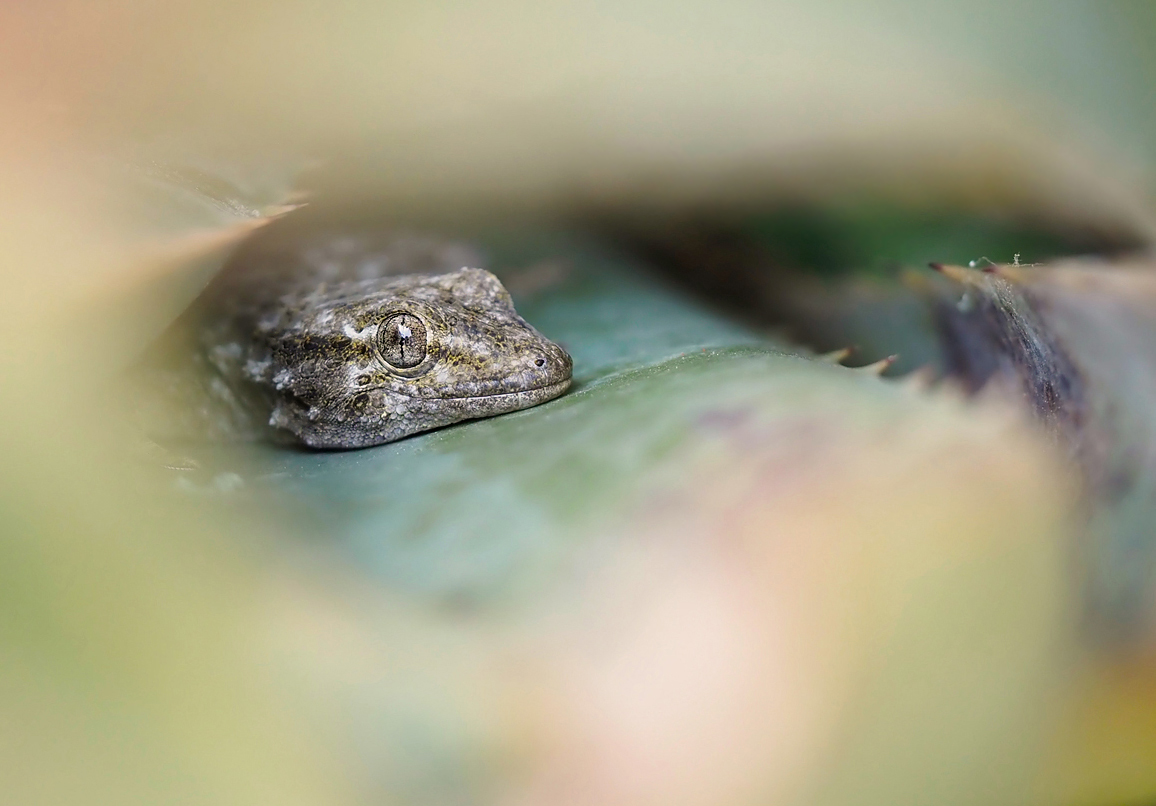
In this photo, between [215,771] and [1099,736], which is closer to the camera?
[215,771]

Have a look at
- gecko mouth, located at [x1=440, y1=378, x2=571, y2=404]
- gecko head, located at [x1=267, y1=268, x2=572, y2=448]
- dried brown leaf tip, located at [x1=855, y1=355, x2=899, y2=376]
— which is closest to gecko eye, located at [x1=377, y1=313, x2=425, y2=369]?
gecko head, located at [x1=267, y1=268, x2=572, y2=448]

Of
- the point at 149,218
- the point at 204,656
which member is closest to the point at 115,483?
the point at 204,656

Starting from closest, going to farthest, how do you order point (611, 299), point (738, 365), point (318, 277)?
point (738, 365)
point (611, 299)
point (318, 277)

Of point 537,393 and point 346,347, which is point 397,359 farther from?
point 537,393

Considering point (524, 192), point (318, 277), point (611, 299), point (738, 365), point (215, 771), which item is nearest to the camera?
point (215, 771)

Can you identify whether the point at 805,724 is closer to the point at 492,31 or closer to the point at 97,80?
the point at 492,31

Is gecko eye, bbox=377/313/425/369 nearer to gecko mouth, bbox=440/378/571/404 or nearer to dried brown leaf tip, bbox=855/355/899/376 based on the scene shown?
gecko mouth, bbox=440/378/571/404

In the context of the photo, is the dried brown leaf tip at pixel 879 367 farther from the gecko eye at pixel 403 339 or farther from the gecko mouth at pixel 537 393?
the gecko eye at pixel 403 339

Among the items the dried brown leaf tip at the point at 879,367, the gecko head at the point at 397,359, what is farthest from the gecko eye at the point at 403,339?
the dried brown leaf tip at the point at 879,367

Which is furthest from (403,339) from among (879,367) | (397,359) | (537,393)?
(879,367)
